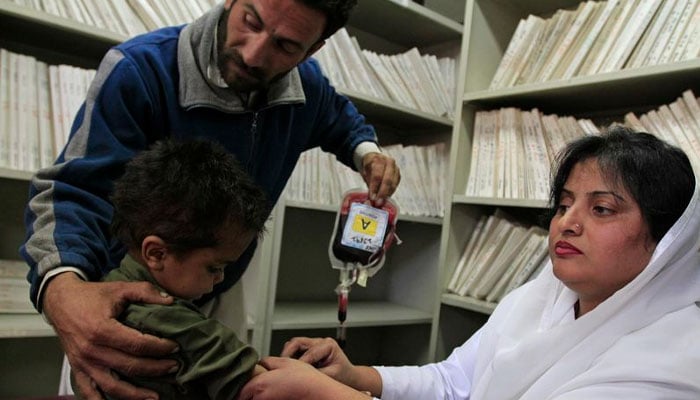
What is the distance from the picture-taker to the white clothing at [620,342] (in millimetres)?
820

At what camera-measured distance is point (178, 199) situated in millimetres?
799

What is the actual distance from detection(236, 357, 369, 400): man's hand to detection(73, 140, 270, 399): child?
0.04m

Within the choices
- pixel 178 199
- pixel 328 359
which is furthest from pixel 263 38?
pixel 328 359

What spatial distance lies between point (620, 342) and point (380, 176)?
645 mm

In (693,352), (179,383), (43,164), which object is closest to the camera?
(179,383)

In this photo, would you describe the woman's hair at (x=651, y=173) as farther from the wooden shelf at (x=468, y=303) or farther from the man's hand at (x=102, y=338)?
the wooden shelf at (x=468, y=303)

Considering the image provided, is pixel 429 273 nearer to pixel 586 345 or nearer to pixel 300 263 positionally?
pixel 300 263

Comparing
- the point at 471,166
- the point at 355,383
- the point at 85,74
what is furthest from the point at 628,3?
the point at 85,74

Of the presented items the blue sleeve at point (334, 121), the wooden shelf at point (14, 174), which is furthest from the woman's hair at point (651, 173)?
the wooden shelf at point (14, 174)

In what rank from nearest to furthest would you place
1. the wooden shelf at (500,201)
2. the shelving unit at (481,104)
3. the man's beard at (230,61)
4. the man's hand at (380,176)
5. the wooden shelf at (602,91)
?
the man's beard at (230,61), the man's hand at (380,176), the wooden shelf at (602,91), the wooden shelf at (500,201), the shelving unit at (481,104)

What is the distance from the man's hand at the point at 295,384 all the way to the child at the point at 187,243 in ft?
0.12

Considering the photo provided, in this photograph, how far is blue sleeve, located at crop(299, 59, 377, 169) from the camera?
1.36 meters

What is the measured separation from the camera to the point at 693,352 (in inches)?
33.0

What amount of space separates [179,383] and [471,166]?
167 centimetres
